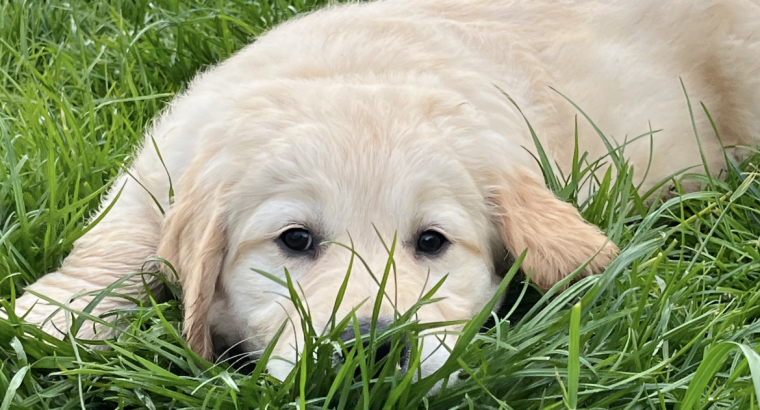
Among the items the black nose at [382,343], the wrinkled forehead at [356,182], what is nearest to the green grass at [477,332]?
the black nose at [382,343]

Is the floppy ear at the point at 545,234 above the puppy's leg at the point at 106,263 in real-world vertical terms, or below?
above

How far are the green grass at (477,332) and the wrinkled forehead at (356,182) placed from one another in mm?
213

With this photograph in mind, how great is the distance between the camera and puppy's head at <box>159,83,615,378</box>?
226 centimetres

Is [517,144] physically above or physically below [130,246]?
above

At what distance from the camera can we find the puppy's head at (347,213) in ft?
7.42

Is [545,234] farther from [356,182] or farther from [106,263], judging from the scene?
[106,263]

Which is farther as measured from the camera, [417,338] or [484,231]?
[484,231]

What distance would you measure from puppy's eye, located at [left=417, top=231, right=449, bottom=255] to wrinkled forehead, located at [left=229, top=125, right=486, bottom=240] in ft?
0.13

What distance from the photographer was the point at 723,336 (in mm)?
2316

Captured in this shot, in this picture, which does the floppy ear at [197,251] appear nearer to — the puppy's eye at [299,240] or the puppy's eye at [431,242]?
the puppy's eye at [299,240]

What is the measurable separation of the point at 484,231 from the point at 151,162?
1.15 metres

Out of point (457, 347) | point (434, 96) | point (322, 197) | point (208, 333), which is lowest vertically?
point (208, 333)

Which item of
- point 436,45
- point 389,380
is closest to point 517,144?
point 436,45

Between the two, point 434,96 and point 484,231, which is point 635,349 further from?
point 434,96
